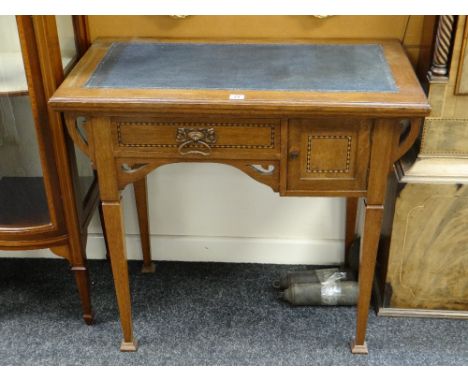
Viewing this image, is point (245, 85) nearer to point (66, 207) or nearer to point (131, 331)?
point (66, 207)

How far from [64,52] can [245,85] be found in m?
0.46

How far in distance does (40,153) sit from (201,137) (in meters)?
0.42

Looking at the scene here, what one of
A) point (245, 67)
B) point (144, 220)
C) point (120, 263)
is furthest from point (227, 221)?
point (245, 67)

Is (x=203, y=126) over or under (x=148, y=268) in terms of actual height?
over

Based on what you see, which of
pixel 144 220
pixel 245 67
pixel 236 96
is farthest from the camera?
pixel 144 220

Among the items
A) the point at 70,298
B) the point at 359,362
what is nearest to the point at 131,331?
the point at 70,298

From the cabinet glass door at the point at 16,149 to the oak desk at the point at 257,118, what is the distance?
14 centimetres

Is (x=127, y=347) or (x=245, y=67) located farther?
(x=127, y=347)

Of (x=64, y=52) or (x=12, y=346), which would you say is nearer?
(x=64, y=52)

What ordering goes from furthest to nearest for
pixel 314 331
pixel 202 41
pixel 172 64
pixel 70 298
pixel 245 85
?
pixel 70 298
pixel 314 331
pixel 202 41
pixel 172 64
pixel 245 85

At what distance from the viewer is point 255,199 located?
6.33 ft

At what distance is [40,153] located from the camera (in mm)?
1516

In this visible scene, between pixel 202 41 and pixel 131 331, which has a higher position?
pixel 202 41

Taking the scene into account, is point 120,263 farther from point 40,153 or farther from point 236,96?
point 236,96
